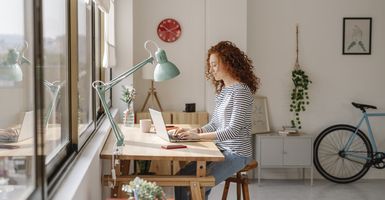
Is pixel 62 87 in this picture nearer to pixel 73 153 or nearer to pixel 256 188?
pixel 73 153

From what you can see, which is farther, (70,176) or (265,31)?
(265,31)

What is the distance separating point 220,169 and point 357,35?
3.67m

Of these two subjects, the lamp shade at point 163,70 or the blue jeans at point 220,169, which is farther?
the blue jeans at point 220,169

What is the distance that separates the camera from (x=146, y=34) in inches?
249

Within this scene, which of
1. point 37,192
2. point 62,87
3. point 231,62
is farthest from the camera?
point 231,62

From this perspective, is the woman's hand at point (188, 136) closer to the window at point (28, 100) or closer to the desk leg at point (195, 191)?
the desk leg at point (195, 191)

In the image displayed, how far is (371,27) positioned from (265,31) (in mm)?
1296

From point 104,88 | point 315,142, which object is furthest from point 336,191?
point 104,88

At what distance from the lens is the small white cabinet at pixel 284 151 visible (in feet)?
19.8

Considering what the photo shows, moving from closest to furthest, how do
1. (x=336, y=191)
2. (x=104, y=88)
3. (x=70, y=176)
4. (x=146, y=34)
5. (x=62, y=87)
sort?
1. (x=70, y=176)
2. (x=62, y=87)
3. (x=104, y=88)
4. (x=336, y=191)
5. (x=146, y=34)

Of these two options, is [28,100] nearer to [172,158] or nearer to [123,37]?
[172,158]

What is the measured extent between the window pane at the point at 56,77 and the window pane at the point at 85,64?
27.2 inches

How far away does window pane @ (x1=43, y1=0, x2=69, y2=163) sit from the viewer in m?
2.26


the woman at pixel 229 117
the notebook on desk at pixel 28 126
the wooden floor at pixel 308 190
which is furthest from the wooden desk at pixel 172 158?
the wooden floor at pixel 308 190
